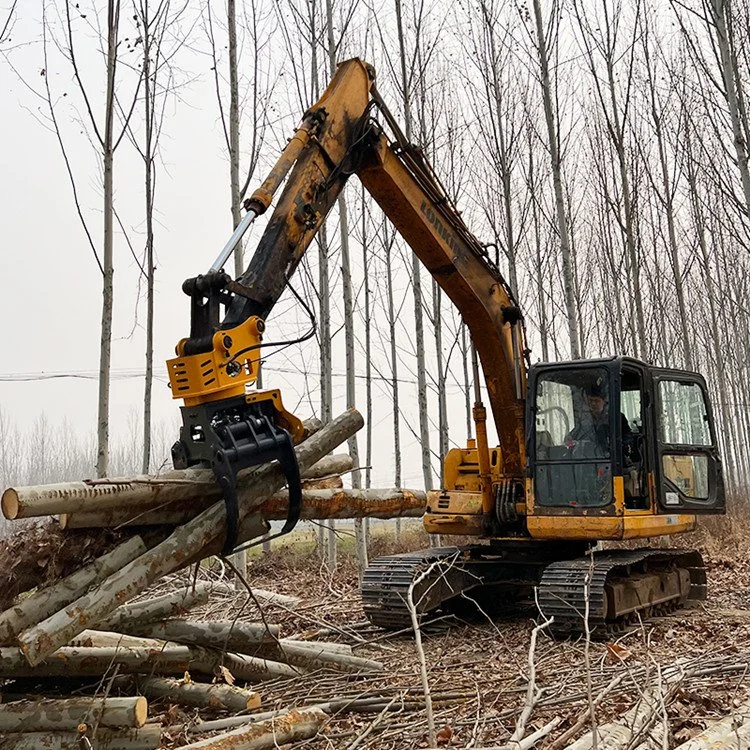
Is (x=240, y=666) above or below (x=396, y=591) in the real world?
below

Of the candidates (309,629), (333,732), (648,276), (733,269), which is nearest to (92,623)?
(333,732)

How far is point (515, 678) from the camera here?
5367 millimetres

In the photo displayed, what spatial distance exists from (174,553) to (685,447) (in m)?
5.73

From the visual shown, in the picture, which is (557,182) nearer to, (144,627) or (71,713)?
(144,627)

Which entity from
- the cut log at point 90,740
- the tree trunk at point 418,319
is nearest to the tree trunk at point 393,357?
the tree trunk at point 418,319

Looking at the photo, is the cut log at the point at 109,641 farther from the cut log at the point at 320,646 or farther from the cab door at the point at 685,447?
the cab door at the point at 685,447

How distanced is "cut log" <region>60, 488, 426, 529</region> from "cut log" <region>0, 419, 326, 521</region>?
8 centimetres

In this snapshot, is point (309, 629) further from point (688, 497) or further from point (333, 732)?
point (688, 497)

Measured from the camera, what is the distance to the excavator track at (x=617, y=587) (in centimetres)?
758

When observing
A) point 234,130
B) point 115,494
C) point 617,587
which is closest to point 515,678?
point 115,494

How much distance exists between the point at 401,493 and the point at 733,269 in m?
19.3

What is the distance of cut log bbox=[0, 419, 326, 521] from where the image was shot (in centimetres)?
434

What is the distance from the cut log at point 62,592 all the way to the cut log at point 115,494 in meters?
0.24

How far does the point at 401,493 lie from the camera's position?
270 inches
